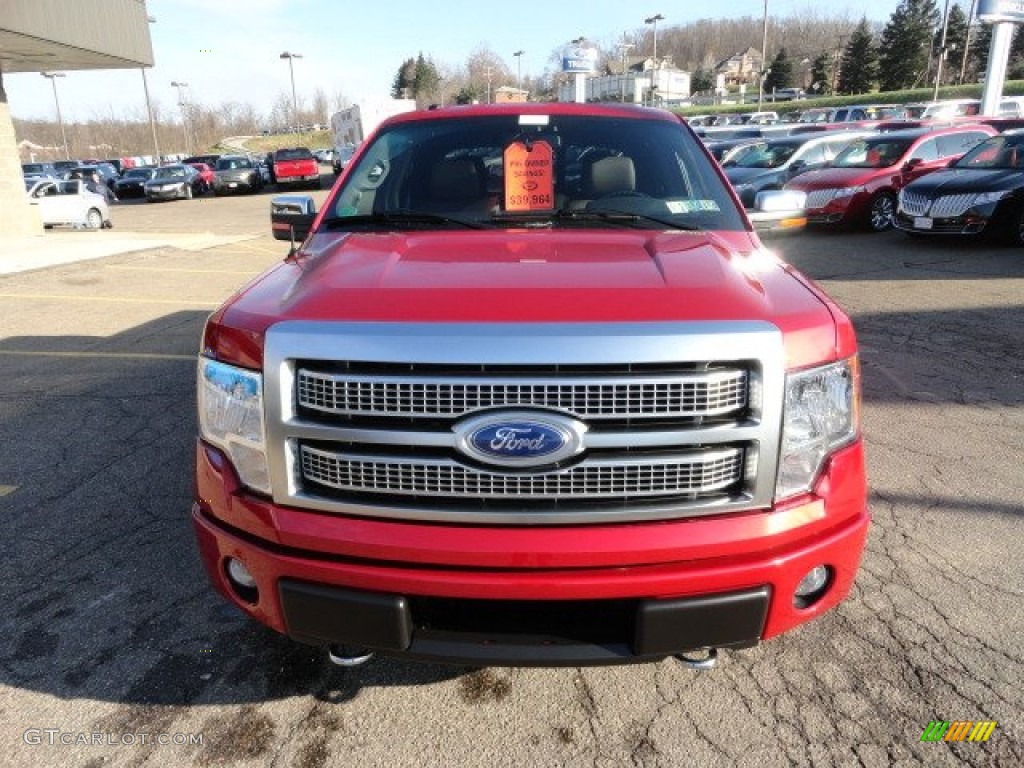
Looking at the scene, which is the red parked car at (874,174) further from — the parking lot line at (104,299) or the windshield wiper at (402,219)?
the windshield wiper at (402,219)

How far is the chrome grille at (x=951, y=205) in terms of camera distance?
33.7ft

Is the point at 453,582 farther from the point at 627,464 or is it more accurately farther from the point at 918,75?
the point at 918,75

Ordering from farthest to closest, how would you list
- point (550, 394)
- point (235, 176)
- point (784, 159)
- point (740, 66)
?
point (740, 66), point (235, 176), point (784, 159), point (550, 394)

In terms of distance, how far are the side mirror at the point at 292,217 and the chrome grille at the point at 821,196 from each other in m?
11.1

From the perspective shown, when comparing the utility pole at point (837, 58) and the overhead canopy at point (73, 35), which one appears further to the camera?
the utility pole at point (837, 58)

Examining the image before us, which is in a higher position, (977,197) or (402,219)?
(402,219)

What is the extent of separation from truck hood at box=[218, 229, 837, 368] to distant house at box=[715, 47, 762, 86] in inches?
4964

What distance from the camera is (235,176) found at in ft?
106

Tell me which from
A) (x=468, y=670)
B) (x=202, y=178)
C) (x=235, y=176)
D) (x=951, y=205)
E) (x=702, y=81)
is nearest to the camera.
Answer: (x=468, y=670)

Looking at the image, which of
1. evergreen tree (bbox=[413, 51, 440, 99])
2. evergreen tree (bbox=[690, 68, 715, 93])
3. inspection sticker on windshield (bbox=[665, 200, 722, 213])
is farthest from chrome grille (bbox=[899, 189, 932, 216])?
evergreen tree (bbox=[690, 68, 715, 93])

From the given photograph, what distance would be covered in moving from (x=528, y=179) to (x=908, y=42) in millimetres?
75117

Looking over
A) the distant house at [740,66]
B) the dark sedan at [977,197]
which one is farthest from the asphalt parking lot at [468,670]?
the distant house at [740,66]

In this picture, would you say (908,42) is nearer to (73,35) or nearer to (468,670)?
(73,35)

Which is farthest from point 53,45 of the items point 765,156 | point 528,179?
point 528,179
